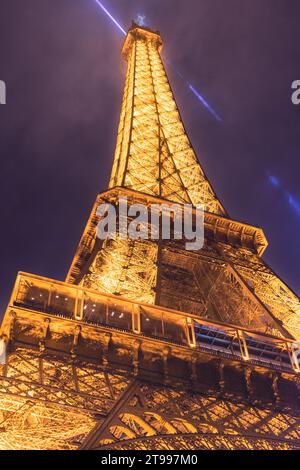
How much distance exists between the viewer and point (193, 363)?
1600cm

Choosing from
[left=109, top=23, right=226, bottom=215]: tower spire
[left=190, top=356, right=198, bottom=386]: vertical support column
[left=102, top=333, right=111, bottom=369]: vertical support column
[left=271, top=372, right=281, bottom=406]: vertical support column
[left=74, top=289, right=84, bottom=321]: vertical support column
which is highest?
[left=109, top=23, right=226, bottom=215]: tower spire

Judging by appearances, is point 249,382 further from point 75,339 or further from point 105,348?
point 75,339

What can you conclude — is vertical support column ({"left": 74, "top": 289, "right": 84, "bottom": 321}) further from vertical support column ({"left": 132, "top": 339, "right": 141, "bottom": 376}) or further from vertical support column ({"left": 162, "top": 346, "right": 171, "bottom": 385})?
vertical support column ({"left": 162, "top": 346, "right": 171, "bottom": 385})

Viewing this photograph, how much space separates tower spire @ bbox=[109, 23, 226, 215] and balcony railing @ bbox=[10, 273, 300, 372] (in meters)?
12.7

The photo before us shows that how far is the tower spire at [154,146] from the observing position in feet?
101

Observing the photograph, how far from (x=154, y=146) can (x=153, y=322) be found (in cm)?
1960

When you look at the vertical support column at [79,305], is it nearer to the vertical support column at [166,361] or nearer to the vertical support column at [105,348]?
the vertical support column at [105,348]

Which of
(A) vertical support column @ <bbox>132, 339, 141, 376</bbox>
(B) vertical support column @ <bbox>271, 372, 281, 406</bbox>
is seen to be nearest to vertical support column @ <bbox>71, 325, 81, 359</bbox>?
(A) vertical support column @ <bbox>132, 339, 141, 376</bbox>

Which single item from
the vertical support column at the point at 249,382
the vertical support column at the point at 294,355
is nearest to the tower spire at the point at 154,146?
the vertical support column at the point at 294,355

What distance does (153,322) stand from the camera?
16922 mm

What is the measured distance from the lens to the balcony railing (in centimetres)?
1608

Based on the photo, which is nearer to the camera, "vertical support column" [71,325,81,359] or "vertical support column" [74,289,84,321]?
"vertical support column" [71,325,81,359]

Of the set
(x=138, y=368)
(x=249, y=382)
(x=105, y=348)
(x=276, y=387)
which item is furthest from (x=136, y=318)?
(x=276, y=387)
